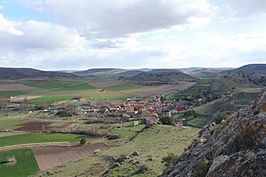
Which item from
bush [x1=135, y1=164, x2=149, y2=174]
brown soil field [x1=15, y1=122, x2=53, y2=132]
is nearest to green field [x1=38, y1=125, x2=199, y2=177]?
bush [x1=135, y1=164, x2=149, y2=174]

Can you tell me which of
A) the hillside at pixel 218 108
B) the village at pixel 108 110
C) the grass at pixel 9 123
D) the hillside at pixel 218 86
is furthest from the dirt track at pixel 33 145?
the hillside at pixel 218 86

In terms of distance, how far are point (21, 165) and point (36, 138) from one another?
A: 76.4 ft

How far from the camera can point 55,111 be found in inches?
5094

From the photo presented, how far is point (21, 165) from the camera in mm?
54312

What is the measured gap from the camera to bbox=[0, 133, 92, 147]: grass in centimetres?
7331

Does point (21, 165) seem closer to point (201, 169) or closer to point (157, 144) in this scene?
point (157, 144)

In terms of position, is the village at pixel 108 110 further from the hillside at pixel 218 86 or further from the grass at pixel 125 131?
the hillside at pixel 218 86

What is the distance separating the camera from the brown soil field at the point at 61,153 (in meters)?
54.8

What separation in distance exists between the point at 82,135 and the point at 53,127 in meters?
15.8

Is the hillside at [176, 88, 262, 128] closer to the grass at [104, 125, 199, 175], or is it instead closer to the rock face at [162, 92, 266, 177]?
the grass at [104, 125, 199, 175]

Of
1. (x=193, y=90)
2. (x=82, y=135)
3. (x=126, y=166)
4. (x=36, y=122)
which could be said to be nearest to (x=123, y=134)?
(x=82, y=135)

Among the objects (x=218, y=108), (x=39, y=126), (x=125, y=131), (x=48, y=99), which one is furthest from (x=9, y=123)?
(x=48, y=99)

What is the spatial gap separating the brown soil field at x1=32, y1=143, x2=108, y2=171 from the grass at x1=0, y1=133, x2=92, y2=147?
806 cm

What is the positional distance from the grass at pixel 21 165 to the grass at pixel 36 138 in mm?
8745
